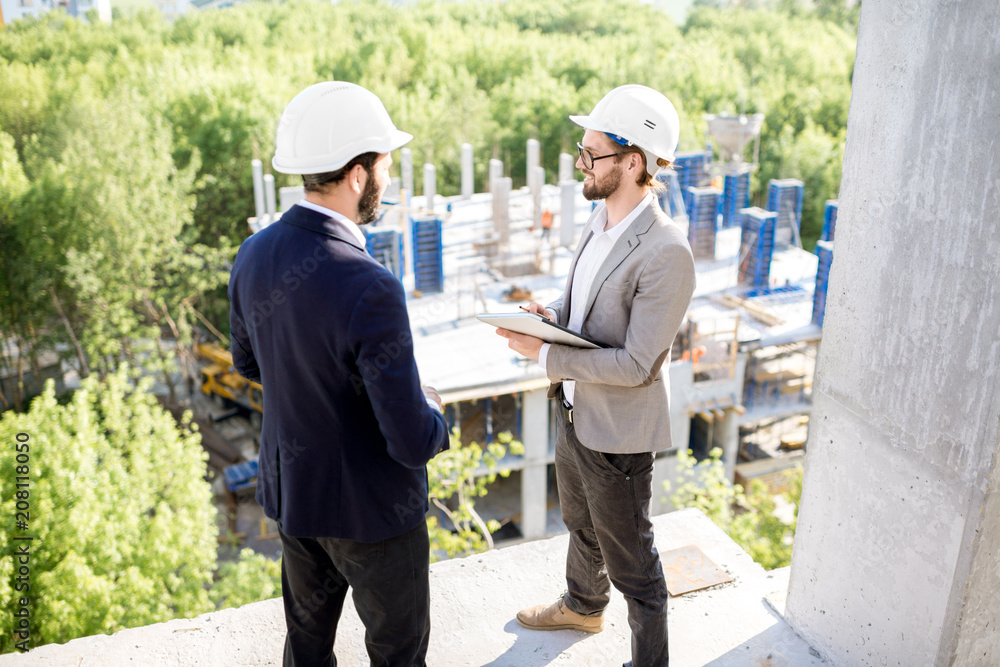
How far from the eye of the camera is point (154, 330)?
2395 cm

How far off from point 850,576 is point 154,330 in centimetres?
2375

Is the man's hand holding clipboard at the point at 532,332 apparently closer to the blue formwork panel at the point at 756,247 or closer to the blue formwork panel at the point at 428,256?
the blue formwork panel at the point at 428,256

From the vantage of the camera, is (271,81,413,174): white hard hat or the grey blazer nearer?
(271,81,413,174): white hard hat

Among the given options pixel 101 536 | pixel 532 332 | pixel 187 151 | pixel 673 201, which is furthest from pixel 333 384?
pixel 187 151

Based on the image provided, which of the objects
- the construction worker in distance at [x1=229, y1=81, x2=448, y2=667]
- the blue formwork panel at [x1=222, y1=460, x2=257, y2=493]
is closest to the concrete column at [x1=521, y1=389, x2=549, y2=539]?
the blue formwork panel at [x1=222, y1=460, x2=257, y2=493]

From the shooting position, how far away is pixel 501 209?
24.5 m

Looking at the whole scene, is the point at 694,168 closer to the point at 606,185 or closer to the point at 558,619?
the point at 558,619

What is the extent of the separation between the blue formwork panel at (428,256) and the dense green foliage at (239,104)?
26.6 ft

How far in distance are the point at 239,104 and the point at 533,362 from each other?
67.7 ft

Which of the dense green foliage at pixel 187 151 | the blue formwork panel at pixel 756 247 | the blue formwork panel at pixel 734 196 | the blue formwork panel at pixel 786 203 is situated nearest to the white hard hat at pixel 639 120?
the dense green foliage at pixel 187 151

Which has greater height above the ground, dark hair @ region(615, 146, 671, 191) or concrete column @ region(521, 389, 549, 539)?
dark hair @ region(615, 146, 671, 191)

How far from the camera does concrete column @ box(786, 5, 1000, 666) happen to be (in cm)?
232

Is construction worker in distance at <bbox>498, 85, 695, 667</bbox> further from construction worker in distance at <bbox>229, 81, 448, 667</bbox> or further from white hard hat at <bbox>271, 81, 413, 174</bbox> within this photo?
white hard hat at <bbox>271, 81, 413, 174</bbox>

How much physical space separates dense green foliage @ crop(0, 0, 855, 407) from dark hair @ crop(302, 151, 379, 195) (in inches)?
894
